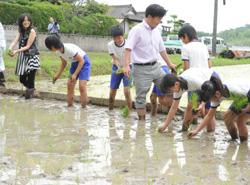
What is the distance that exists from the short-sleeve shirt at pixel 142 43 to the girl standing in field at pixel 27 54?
116 inches

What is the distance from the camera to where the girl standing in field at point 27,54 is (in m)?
9.33

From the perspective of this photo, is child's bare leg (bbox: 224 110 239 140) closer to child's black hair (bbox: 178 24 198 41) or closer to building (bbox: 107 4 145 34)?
child's black hair (bbox: 178 24 198 41)

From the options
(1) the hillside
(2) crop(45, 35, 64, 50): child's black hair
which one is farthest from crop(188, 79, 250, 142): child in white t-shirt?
(1) the hillside

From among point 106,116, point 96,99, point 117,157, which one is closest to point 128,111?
point 106,116

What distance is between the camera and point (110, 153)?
5129mm

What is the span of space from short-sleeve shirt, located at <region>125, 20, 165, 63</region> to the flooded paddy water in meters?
0.95

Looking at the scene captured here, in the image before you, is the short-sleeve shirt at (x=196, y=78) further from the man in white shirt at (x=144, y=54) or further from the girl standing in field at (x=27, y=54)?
the girl standing in field at (x=27, y=54)

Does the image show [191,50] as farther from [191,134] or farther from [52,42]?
[52,42]

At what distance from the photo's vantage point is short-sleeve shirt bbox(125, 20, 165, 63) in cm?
700

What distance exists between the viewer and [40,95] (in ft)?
32.3

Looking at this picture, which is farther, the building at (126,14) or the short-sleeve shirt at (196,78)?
the building at (126,14)

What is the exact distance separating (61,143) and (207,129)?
2034 millimetres

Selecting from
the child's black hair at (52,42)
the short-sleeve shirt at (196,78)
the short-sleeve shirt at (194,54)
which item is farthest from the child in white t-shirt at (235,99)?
the child's black hair at (52,42)

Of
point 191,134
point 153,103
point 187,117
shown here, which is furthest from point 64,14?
point 191,134
